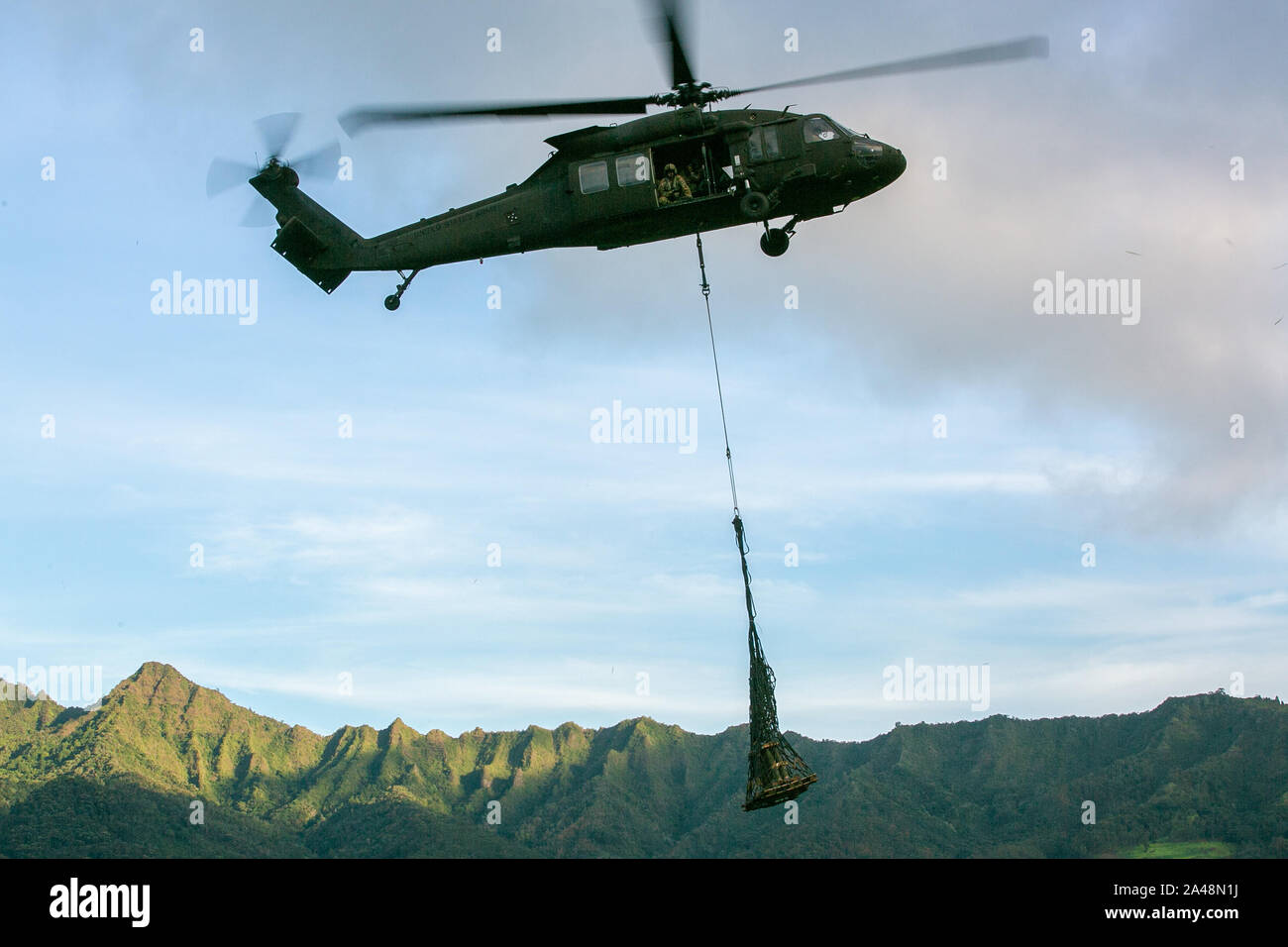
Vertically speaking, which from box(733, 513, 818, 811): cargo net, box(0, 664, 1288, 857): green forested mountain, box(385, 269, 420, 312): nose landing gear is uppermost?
box(385, 269, 420, 312): nose landing gear

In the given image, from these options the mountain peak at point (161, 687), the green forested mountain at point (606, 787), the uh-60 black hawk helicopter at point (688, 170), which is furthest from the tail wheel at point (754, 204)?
the mountain peak at point (161, 687)

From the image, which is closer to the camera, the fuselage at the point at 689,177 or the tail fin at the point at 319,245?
the fuselage at the point at 689,177

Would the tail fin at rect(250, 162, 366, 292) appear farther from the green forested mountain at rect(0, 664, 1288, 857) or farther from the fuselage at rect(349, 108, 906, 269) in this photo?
the green forested mountain at rect(0, 664, 1288, 857)

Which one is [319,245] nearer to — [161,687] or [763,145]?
[763,145]

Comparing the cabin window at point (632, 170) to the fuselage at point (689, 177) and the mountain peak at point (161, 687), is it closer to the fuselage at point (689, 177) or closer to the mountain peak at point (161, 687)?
the fuselage at point (689, 177)

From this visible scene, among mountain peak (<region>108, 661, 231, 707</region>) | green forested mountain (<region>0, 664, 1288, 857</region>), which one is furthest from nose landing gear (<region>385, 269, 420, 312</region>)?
mountain peak (<region>108, 661, 231, 707</region>)

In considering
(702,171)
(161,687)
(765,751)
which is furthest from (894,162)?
(161,687)

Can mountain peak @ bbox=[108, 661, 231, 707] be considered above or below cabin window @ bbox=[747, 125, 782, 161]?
below
